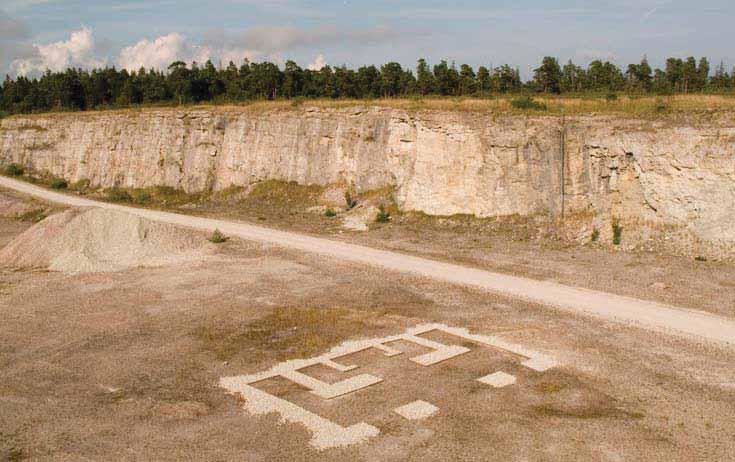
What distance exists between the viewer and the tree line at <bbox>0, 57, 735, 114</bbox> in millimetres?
45938

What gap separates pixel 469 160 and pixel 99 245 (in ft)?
63.1

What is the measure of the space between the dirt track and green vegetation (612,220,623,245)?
7579 mm

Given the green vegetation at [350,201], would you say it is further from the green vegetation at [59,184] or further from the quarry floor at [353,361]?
the green vegetation at [59,184]

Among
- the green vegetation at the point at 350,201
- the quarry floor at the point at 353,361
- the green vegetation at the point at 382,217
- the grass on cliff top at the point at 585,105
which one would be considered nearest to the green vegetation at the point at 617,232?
the quarry floor at the point at 353,361

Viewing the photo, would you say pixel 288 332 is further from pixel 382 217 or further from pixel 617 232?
pixel 382 217

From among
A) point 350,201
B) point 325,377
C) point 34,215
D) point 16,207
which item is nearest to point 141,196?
point 34,215

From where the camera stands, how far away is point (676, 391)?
13859mm

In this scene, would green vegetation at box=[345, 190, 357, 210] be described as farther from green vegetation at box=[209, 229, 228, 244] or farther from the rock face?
green vegetation at box=[209, 229, 228, 244]

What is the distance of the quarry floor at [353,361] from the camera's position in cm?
1191

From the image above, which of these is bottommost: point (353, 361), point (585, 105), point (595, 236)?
point (353, 361)

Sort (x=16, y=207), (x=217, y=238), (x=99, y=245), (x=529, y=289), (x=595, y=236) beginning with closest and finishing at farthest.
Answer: (x=529, y=289)
(x=99, y=245)
(x=595, y=236)
(x=217, y=238)
(x=16, y=207)

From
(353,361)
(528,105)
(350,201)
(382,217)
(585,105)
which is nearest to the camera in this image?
(353,361)

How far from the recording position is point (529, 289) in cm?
2200

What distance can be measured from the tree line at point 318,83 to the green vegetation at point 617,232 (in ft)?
52.8
